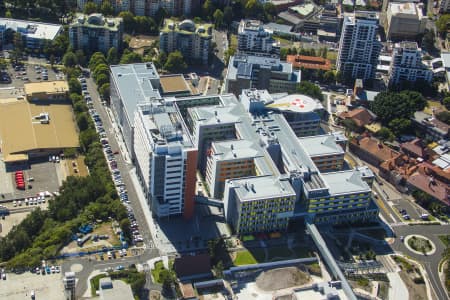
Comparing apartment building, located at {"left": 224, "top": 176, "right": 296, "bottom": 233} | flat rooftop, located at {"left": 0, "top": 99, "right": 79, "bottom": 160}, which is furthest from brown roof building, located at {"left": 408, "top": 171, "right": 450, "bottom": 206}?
flat rooftop, located at {"left": 0, "top": 99, "right": 79, "bottom": 160}

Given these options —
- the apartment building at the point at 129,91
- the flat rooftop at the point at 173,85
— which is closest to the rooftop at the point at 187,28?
the flat rooftop at the point at 173,85

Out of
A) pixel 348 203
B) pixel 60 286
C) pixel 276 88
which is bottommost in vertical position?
pixel 60 286

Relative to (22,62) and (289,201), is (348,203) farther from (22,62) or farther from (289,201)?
(22,62)

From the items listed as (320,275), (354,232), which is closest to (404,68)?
(354,232)

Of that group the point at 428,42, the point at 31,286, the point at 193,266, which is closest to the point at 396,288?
the point at 193,266

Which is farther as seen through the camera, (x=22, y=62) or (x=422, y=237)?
(x=22, y=62)

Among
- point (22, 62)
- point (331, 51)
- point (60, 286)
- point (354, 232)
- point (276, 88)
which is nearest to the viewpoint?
point (60, 286)

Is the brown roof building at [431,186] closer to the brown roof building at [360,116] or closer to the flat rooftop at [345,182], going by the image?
the flat rooftop at [345,182]
